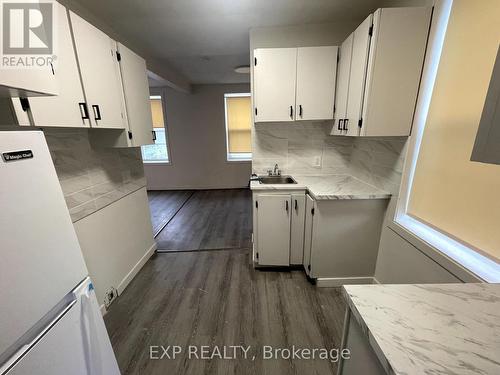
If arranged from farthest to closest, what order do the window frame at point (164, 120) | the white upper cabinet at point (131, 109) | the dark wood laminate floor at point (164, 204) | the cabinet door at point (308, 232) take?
the window frame at point (164, 120) → the dark wood laminate floor at point (164, 204) → the cabinet door at point (308, 232) → the white upper cabinet at point (131, 109)

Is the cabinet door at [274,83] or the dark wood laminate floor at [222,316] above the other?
the cabinet door at [274,83]

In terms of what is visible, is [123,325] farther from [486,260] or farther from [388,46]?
[388,46]

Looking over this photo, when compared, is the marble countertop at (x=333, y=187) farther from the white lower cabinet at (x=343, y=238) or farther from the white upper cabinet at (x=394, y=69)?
the white upper cabinet at (x=394, y=69)

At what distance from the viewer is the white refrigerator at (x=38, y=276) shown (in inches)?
26.0

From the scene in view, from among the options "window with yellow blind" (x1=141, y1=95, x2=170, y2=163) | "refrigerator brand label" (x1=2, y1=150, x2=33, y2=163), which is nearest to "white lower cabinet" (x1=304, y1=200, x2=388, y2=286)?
"refrigerator brand label" (x1=2, y1=150, x2=33, y2=163)

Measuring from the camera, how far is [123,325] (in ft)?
5.52

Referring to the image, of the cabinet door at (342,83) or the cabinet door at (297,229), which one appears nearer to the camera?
the cabinet door at (342,83)

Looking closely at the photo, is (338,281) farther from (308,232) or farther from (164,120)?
(164,120)

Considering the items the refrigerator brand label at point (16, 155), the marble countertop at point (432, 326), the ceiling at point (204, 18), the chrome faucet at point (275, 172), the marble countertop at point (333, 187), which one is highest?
the ceiling at point (204, 18)

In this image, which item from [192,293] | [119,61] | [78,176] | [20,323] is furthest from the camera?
[192,293]

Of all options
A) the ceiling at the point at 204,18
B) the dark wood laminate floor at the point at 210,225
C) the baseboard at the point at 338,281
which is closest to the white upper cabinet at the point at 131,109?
the ceiling at the point at 204,18

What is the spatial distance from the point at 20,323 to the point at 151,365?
1.03m

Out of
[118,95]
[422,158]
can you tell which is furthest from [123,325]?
[422,158]

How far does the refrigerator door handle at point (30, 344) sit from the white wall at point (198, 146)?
467 cm
